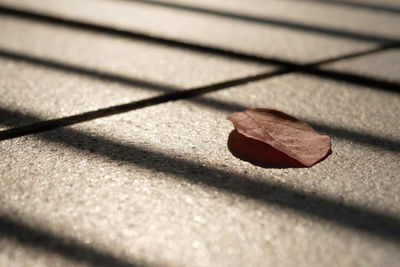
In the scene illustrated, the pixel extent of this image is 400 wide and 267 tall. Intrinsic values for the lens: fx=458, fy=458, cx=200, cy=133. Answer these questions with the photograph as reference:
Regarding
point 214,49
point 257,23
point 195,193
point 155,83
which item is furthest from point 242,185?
point 257,23

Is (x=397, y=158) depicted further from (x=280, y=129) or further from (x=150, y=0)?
(x=150, y=0)

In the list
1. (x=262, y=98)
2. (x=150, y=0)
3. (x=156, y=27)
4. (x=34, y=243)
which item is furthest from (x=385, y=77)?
(x=150, y=0)

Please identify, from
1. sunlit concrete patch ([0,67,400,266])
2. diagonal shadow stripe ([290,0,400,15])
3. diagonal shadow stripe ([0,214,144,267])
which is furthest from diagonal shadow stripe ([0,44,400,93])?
diagonal shadow stripe ([290,0,400,15])

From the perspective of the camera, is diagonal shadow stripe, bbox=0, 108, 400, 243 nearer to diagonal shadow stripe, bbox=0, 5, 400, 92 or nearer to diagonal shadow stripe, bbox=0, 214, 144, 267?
diagonal shadow stripe, bbox=0, 214, 144, 267

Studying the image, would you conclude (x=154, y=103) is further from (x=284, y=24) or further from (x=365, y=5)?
(x=365, y=5)

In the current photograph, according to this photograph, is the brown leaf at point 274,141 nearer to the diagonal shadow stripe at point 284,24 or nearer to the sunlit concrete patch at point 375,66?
the sunlit concrete patch at point 375,66
